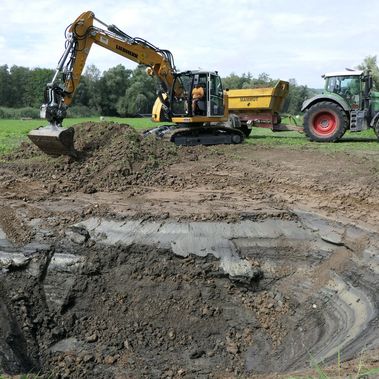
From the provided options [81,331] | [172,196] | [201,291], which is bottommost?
[81,331]

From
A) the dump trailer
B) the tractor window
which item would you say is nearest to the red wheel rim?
the tractor window

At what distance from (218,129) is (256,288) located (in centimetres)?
848

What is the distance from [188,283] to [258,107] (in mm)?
12472

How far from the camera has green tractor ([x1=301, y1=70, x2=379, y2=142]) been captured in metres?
14.5

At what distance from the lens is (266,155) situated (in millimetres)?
10469

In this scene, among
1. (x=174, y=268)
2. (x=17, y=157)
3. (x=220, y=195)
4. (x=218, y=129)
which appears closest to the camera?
(x=174, y=268)

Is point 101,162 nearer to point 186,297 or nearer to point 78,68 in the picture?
point 78,68

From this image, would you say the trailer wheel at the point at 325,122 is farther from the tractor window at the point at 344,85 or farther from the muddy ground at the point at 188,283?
the muddy ground at the point at 188,283

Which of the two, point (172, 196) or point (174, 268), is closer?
point (174, 268)

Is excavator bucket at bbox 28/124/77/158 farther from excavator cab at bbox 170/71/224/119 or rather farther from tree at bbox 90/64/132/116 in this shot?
tree at bbox 90/64/132/116

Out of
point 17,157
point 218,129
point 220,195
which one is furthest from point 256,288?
point 218,129

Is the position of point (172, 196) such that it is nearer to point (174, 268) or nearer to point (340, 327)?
point (174, 268)

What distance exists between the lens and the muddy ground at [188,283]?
4.84 m

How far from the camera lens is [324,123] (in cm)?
1487
